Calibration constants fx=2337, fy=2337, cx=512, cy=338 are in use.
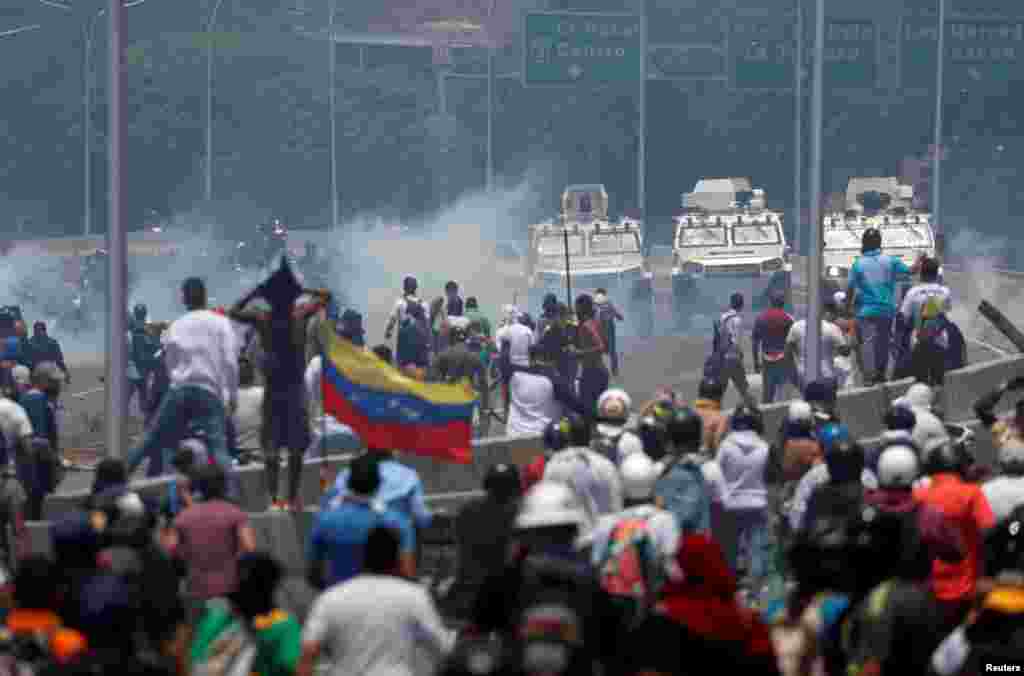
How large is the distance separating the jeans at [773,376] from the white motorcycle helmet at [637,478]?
11.6 metres

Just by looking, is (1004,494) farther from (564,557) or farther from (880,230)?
(880,230)

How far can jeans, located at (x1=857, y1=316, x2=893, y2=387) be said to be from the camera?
19281 millimetres

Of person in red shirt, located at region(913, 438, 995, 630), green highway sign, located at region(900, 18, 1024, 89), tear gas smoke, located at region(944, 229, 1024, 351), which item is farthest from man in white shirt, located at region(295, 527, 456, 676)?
green highway sign, located at region(900, 18, 1024, 89)

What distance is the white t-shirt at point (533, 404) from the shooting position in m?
15.7

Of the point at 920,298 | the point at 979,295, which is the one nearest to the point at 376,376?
the point at 920,298

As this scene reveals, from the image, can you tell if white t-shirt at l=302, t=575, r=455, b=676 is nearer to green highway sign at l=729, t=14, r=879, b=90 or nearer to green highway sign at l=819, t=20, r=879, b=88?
green highway sign at l=729, t=14, r=879, b=90

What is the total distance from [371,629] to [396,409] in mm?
5411

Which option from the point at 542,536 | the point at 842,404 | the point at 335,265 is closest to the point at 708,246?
the point at 335,265

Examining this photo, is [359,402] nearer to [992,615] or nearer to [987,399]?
[987,399]

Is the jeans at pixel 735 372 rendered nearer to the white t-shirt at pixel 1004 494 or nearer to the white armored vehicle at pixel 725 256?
the white t-shirt at pixel 1004 494

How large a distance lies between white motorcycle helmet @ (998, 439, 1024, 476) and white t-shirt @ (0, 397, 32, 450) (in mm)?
6070

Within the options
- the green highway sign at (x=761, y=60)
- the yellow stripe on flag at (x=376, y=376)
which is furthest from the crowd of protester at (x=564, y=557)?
the green highway sign at (x=761, y=60)

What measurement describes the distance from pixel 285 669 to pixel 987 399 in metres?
7.09

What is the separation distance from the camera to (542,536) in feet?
28.6
